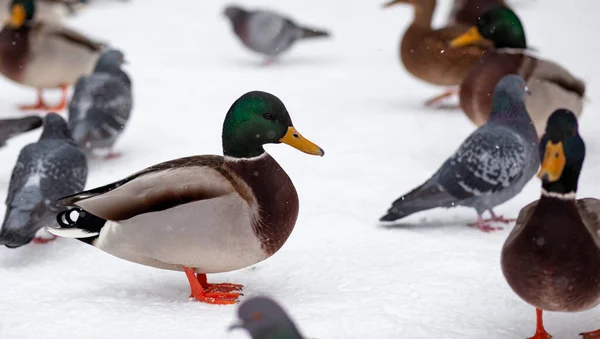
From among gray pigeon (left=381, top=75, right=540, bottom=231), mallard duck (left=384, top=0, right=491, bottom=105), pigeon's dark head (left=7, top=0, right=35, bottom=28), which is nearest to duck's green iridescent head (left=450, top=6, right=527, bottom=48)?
mallard duck (left=384, top=0, right=491, bottom=105)

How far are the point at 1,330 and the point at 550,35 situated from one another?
7.21 m

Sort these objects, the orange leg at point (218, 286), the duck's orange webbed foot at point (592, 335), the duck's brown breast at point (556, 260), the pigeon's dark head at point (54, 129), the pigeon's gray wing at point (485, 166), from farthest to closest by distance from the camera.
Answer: the pigeon's dark head at point (54, 129), the pigeon's gray wing at point (485, 166), the orange leg at point (218, 286), the duck's orange webbed foot at point (592, 335), the duck's brown breast at point (556, 260)

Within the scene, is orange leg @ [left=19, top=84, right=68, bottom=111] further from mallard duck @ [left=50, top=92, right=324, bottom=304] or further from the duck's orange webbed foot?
the duck's orange webbed foot

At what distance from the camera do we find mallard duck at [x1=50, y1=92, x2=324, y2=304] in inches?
132

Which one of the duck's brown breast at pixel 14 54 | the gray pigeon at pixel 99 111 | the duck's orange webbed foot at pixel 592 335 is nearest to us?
the duck's orange webbed foot at pixel 592 335

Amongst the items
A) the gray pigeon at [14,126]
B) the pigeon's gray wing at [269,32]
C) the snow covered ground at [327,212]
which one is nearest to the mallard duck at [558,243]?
the snow covered ground at [327,212]

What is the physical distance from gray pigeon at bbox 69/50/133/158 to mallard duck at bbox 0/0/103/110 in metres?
1.25

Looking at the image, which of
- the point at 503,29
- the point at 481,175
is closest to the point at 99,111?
the point at 481,175

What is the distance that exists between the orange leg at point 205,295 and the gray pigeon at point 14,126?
2.04 m

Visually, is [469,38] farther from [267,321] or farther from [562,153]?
[267,321]

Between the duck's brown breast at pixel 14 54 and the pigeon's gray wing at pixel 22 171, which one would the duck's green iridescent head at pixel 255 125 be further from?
the duck's brown breast at pixel 14 54

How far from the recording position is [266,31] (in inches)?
342

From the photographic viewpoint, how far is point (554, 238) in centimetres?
287

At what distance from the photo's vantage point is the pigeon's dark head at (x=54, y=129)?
4.69 m
